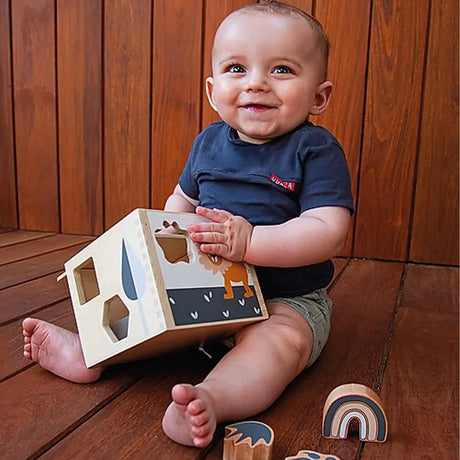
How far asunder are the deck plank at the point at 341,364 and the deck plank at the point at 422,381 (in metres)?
0.03

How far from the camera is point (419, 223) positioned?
1.55 metres

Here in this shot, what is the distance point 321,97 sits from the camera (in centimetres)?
85

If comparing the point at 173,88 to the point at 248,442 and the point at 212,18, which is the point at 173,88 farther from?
the point at 248,442

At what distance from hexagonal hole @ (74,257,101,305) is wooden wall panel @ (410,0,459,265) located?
102cm

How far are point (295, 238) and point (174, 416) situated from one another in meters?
0.29

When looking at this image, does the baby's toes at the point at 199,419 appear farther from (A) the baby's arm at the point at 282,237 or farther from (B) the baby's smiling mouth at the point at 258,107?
(B) the baby's smiling mouth at the point at 258,107

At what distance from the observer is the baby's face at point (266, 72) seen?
30.7 inches

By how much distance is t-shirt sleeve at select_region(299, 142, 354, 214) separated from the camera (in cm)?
78

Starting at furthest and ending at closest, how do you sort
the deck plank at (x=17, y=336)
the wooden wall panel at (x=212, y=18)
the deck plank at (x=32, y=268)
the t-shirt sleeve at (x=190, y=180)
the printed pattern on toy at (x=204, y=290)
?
the wooden wall panel at (x=212, y=18), the deck plank at (x=32, y=268), the t-shirt sleeve at (x=190, y=180), the deck plank at (x=17, y=336), the printed pattern on toy at (x=204, y=290)

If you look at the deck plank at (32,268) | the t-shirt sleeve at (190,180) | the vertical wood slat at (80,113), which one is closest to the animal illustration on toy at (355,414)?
the t-shirt sleeve at (190,180)

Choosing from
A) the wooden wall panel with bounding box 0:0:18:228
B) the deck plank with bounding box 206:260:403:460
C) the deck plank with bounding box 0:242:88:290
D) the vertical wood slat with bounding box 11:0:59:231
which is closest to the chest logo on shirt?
the deck plank with bounding box 206:260:403:460

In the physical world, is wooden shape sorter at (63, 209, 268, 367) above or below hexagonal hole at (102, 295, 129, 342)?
above

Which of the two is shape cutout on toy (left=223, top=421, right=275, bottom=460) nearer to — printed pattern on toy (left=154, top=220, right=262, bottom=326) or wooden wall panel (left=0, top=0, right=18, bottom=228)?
printed pattern on toy (left=154, top=220, right=262, bottom=326)

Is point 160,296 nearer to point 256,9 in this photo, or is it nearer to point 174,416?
point 174,416
